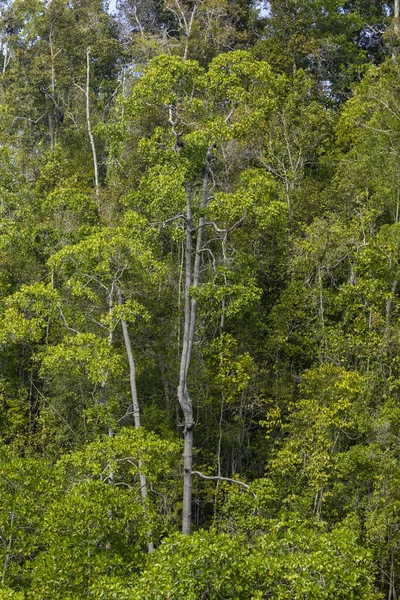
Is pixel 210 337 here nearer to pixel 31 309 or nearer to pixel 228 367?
pixel 228 367

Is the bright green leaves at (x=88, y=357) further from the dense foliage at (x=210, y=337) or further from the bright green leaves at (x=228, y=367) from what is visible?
the bright green leaves at (x=228, y=367)

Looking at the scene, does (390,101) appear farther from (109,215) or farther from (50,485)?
(50,485)

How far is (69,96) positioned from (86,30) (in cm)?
266

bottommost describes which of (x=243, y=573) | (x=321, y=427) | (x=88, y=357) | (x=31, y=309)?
(x=321, y=427)

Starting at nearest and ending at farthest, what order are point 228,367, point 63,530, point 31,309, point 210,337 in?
point 63,530, point 31,309, point 228,367, point 210,337

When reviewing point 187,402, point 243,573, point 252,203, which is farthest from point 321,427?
point 243,573

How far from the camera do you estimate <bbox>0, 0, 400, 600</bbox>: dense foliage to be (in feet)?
30.2

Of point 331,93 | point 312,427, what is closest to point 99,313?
point 312,427

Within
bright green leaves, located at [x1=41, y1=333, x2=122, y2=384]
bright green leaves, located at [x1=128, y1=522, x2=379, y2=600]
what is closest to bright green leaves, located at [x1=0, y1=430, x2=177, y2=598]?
bright green leaves, located at [x1=128, y1=522, x2=379, y2=600]

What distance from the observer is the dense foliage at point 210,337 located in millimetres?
9195

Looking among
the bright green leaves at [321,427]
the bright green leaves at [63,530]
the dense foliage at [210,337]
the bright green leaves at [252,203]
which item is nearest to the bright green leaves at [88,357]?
the dense foliage at [210,337]

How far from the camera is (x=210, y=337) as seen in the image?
17.2 metres

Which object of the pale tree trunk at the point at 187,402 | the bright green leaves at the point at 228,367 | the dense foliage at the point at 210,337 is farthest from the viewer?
the bright green leaves at the point at 228,367

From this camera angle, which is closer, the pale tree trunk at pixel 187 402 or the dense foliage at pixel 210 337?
the dense foliage at pixel 210 337
